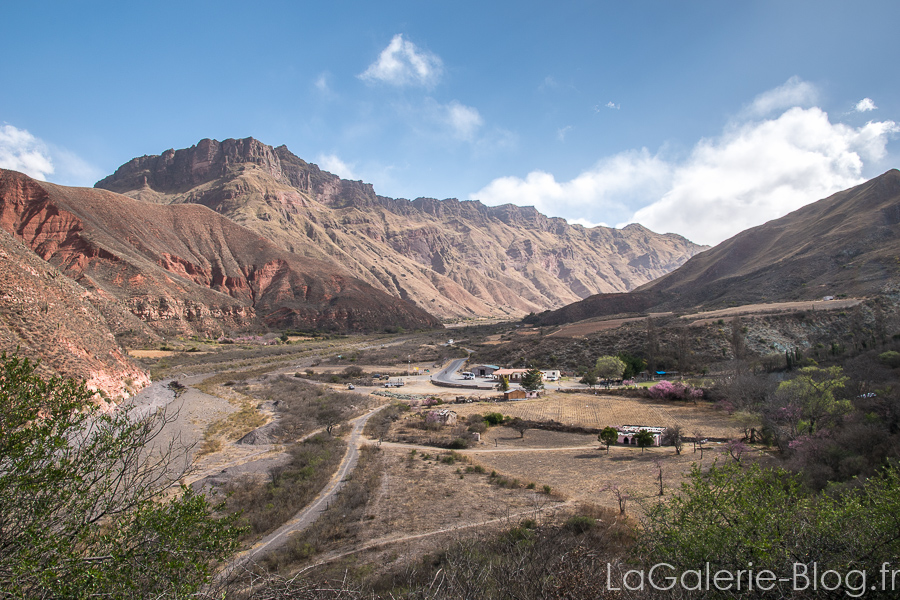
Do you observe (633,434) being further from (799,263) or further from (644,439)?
(799,263)

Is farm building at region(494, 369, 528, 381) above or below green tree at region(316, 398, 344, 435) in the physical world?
above

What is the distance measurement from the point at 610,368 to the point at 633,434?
1829 centimetres

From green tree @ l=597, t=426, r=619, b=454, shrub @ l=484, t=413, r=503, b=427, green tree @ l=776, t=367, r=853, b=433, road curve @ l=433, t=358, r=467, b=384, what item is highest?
green tree @ l=776, t=367, r=853, b=433

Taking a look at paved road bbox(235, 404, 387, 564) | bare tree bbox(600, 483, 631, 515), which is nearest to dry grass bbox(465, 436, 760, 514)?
bare tree bbox(600, 483, 631, 515)

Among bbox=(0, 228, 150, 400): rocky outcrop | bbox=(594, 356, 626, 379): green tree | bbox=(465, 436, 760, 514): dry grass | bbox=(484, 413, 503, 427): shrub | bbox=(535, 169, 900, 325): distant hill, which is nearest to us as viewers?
bbox=(465, 436, 760, 514): dry grass

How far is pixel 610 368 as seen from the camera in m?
40.1

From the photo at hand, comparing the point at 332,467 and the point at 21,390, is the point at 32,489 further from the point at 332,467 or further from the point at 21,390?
the point at 332,467

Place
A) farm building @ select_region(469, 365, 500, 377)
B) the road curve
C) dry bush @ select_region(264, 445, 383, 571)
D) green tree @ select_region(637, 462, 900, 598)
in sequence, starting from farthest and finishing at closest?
farm building @ select_region(469, 365, 500, 377)
the road curve
dry bush @ select_region(264, 445, 383, 571)
green tree @ select_region(637, 462, 900, 598)

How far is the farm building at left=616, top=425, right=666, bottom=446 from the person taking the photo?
878 inches

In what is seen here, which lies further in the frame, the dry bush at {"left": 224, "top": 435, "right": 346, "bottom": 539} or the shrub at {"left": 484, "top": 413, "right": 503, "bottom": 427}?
the shrub at {"left": 484, "top": 413, "right": 503, "bottom": 427}

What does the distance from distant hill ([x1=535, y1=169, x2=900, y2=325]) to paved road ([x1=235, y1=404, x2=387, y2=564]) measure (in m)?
57.7

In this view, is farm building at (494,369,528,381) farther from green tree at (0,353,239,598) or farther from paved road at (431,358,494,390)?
green tree at (0,353,239,598)

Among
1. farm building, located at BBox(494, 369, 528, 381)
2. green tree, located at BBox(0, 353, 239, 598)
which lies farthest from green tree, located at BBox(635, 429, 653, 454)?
farm building, located at BBox(494, 369, 528, 381)

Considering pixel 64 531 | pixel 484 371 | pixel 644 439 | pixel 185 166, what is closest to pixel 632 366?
pixel 484 371
